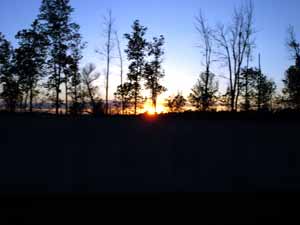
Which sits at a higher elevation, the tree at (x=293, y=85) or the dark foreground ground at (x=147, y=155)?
the tree at (x=293, y=85)

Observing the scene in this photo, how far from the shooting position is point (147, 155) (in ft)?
44.8

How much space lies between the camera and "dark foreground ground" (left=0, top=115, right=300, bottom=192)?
12859mm

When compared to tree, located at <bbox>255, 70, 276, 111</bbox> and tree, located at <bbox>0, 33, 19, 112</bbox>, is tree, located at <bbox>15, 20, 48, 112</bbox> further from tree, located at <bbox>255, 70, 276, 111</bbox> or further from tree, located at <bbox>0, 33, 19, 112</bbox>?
tree, located at <bbox>255, 70, 276, 111</bbox>

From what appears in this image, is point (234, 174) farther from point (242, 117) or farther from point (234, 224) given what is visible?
point (234, 224)

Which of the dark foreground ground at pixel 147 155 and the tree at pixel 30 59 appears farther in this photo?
the tree at pixel 30 59

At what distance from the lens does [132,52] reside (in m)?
31.1

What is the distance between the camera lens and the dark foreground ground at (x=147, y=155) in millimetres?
12859

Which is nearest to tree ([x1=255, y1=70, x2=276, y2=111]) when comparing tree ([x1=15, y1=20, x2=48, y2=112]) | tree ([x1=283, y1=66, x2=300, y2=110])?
tree ([x1=283, y1=66, x2=300, y2=110])

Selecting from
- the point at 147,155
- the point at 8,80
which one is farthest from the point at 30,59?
the point at 147,155

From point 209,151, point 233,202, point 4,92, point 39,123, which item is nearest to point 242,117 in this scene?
point 209,151

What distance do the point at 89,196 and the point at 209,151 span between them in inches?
167

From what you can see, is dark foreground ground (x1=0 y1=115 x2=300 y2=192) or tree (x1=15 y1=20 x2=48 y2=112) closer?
dark foreground ground (x1=0 y1=115 x2=300 y2=192)

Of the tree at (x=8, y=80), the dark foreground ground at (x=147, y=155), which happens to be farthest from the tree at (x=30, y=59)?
the dark foreground ground at (x=147, y=155)

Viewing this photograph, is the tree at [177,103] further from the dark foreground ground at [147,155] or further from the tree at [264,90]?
the dark foreground ground at [147,155]
